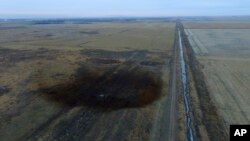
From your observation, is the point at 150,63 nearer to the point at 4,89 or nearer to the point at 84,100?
the point at 84,100

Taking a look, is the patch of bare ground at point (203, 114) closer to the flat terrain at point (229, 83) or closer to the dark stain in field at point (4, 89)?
the flat terrain at point (229, 83)

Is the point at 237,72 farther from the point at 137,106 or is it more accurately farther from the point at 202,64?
the point at 137,106

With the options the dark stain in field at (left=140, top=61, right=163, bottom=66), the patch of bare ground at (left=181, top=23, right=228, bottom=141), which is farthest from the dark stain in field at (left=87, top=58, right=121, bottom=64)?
the patch of bare ground at (left=181, top=23, right=228, bottom=141)

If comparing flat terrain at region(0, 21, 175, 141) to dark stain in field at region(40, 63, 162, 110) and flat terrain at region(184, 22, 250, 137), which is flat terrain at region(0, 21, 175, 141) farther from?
flat terrain at region(184, 22, 250, 137)

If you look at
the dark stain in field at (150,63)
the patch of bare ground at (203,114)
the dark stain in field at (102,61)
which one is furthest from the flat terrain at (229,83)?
the dark stain in field at (102,61)

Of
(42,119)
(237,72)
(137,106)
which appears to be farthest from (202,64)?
(42,119)

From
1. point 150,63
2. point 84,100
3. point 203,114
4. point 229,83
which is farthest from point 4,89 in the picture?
point 229,83
